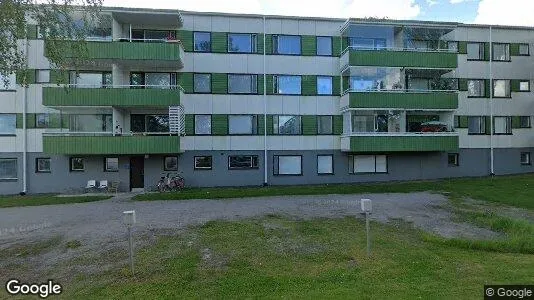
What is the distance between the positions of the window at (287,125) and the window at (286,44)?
506cm

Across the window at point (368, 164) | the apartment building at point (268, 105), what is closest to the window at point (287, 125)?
the apartment building at point (268, 105)

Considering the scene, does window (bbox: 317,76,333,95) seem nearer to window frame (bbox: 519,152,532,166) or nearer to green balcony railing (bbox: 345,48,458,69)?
green balcony railing (bbox: 345,48,458,69)

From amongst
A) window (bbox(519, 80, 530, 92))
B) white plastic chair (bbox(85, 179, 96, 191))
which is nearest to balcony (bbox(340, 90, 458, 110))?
window (bbox(519, 80, 530, 92))

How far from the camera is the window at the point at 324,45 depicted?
27328 mm

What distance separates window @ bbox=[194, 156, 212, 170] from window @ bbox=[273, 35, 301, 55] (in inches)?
380

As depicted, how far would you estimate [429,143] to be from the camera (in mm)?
25875

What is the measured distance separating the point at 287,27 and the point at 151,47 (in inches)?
406

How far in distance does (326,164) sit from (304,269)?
20278mm

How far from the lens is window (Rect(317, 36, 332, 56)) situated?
27.3 m

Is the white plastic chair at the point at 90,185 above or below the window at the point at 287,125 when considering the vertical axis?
below

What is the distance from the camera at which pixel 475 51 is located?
29172mm

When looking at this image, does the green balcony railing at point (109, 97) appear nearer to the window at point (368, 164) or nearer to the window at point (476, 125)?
the window at point (368, 164)

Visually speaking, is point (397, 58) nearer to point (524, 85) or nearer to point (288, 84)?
point (288, 84)

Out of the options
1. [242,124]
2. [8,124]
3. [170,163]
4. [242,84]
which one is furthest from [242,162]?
[8,124]
